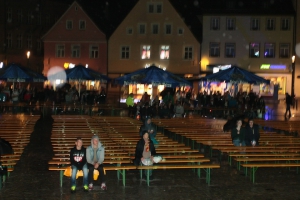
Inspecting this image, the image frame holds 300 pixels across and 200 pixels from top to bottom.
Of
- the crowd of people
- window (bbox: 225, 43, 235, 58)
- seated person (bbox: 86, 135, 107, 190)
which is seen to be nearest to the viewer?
seated person (bbox: 86, 135, 107, 190)

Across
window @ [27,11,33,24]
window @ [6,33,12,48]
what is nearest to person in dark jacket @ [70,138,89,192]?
window @ [6,33,12,48]

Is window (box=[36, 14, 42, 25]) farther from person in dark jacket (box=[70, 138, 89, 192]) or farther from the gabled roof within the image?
person in dark jacket (box=[70, 138, 89, 192])

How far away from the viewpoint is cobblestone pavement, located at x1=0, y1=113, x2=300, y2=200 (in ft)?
38.3

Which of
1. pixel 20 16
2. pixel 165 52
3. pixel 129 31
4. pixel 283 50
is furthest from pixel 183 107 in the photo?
pixel 20 16

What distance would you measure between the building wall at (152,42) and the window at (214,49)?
4.26 feet

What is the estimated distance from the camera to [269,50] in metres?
58.7

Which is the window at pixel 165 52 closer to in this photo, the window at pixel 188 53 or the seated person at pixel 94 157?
the window at pixel 188 53

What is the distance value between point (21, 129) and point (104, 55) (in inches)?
1629

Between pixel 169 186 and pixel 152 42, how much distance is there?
46.6 m

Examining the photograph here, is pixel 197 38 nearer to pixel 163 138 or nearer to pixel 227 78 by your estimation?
pixel 227 78

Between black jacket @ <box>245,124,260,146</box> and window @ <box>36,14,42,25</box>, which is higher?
window @ <box>36,14,42,25</box>

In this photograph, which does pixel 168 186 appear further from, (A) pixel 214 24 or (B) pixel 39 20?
(B) pixel 39 20

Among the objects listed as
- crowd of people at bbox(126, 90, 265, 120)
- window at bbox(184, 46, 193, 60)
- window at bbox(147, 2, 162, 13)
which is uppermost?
window at bbox(147, 2, 162, 13)

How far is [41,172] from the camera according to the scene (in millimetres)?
14180
